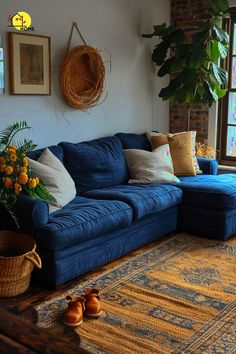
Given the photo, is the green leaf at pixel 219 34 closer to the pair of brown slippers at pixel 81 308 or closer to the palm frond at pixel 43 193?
the palm frond at pixel 43 193

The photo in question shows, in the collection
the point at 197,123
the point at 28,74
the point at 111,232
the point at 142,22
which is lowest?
the point at 111,232

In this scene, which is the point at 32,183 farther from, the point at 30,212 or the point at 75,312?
the point at 75,312

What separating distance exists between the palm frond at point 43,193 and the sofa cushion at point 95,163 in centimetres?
76

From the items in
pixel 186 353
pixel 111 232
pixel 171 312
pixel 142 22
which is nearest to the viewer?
pixel 186 353

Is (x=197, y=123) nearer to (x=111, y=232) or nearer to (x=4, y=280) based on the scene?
(x=111, y=232)

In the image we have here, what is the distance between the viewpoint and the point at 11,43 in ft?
12.7

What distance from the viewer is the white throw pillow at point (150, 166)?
4.48m

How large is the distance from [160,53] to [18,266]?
325cm

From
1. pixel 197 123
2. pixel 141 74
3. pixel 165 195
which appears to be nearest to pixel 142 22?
pixel 141 74

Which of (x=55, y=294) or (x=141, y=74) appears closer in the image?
(x=55, y=294)

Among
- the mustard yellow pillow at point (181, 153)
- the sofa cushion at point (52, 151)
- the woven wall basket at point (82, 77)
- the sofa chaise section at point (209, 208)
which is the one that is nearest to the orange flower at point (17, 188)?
the sofa cushion at point (52, 151)

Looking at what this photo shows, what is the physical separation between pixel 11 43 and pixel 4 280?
1975 millimetres

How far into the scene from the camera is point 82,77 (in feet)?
15.1

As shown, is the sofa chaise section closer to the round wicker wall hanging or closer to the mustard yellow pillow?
the mustard yellow pillow
